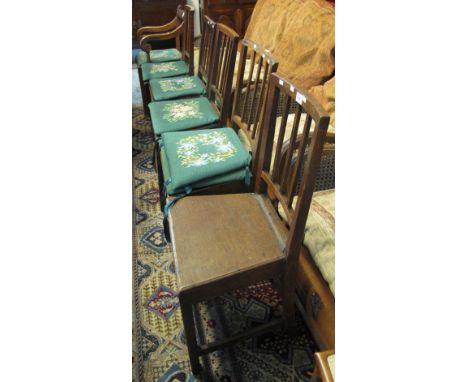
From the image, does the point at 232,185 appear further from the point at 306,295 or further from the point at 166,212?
the point at 306,295

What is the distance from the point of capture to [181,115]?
1868 mm

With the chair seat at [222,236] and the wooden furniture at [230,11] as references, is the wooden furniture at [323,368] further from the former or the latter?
the wooden furniture at [230,11]

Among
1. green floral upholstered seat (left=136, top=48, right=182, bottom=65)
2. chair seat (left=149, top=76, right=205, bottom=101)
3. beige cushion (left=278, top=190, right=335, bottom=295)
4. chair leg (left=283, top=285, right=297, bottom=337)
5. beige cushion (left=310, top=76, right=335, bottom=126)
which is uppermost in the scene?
beige cushion (left=310, top=76, right=335, bottom=126)

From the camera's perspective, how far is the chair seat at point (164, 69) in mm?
2482

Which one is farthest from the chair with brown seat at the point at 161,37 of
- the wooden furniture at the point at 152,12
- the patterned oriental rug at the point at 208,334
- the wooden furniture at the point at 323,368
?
the wooden furniture at the point at 323,368

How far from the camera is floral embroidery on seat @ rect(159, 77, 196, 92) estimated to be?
2.21m

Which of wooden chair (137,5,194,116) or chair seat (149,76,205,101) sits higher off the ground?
wooden chair (137,5,194,116)

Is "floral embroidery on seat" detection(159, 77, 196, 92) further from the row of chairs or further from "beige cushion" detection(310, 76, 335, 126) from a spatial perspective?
"beige cushion" detection(310, 76, 335, 126)

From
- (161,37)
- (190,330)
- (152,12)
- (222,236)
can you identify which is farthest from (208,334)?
(152,12)

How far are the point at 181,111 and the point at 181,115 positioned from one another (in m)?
0.05

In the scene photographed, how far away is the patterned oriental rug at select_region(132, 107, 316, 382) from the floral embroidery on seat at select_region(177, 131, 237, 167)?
552mm

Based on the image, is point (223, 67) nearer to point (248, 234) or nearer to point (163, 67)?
point (163, 67)

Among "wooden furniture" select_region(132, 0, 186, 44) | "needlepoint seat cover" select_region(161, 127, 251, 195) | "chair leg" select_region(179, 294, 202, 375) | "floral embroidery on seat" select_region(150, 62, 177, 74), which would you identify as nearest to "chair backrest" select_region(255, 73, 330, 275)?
"needlepoint seat cover" select_region(161, 127, 251, 195)

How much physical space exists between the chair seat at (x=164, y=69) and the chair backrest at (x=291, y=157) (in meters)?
1.49
